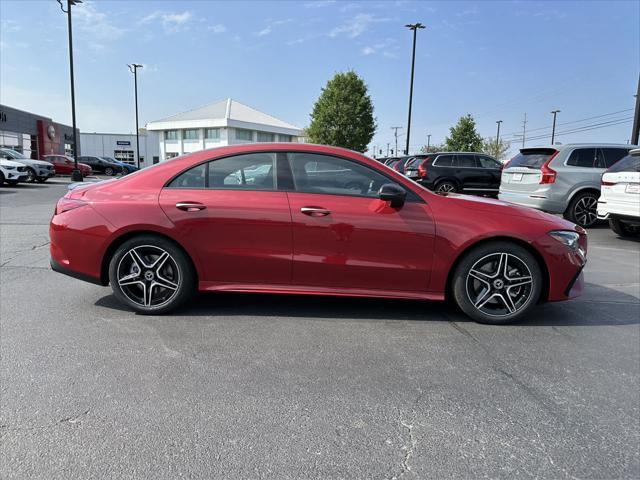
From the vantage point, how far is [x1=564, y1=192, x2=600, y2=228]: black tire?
9289 millimetres

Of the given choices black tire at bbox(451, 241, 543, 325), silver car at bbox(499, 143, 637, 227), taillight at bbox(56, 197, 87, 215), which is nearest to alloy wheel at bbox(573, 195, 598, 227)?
silver car at bbox(499, 143, 637, 227)

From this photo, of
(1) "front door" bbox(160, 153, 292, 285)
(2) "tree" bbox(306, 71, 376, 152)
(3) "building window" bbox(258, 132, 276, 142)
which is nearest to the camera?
(1) "front door" bbox(160, 153, 292, 285)

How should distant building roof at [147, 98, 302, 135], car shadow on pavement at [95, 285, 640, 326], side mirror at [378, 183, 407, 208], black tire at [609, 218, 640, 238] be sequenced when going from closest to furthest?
side mirror at [378, 183, 407, 208]
car shadow on pavement at [95, 285, 640, 326]
black tire at [609, 218, 640, 238]
distant building roof at [147, 98, 302, 135]

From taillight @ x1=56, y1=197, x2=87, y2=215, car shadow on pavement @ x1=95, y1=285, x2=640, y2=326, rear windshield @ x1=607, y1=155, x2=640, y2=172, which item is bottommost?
car shadow on pavement @ x1=95, y1=285, x2=640, y2=326

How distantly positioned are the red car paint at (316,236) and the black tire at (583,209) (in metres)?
6.27


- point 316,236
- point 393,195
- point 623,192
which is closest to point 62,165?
point 316,236

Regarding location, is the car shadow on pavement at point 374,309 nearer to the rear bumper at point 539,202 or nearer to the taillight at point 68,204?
the taillight at point 68,204

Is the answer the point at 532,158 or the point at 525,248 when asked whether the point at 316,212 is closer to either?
the point at 525,248

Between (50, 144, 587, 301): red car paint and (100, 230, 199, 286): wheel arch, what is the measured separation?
0.02m

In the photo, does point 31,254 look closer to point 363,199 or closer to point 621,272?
point 363,199

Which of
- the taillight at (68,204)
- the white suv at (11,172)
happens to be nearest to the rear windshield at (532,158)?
the taillight at (68,204)

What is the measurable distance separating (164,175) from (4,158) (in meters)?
20.0

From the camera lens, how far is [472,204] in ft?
12.5

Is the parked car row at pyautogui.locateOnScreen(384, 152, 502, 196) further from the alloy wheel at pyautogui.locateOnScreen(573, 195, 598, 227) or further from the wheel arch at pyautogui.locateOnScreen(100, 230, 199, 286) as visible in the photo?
the wheel arch at pyautogui.locateOnScreen(100, 230, 199, 286)
